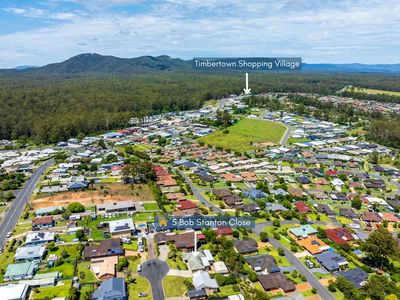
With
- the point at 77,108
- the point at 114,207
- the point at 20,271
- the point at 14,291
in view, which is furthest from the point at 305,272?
the point at 77,108

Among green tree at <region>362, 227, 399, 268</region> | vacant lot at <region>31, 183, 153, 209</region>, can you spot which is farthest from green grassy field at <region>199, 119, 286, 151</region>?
green tree at <region>362, 227, 399, 268</region>

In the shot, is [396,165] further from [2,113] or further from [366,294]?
[2,113]

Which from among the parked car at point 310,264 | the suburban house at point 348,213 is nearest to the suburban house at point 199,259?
the parked car at point 310,264

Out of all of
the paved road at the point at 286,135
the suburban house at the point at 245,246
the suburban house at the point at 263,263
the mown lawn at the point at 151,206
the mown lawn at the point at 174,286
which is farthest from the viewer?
the paved road at the point at 286,135

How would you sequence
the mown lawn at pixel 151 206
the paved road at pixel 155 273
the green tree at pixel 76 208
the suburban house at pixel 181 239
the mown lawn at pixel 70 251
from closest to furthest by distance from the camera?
the paved road at pixel 155 273 → the mown lawn at pixel 70 251 → the suburban house at pixel 181 239 → the green tree at pixel 76 208 → the mown lawn at pixel 151 206

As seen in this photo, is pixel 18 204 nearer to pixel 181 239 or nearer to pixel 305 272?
pixel 181 239

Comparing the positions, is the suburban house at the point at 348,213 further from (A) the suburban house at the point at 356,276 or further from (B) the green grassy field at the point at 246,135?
(B) the green grassy field at the point at 246,135

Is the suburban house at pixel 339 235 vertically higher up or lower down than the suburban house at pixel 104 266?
lower down
